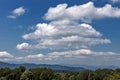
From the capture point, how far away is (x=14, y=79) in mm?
193750

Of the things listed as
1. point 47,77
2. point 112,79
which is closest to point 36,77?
point 47,77

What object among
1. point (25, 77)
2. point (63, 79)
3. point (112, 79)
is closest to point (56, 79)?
point (63, 79)

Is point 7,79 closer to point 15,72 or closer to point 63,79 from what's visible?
point 15,72

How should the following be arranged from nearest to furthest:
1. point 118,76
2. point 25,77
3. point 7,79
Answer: point 118,76 < point 25,77 < point 7,79

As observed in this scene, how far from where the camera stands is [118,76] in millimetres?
36469

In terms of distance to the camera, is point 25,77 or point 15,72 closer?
point 25,77

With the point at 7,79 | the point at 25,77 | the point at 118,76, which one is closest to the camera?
the point at 118,76

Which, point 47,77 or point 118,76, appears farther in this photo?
point 47,77

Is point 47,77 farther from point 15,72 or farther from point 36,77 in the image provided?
point 15,72

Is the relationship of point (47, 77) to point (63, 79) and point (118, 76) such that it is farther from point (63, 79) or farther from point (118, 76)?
point (118, 76)

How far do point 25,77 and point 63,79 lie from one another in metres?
30.6

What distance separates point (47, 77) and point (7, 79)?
82.3 ft

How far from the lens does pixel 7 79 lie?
622 feet

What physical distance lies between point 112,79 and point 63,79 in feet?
537
